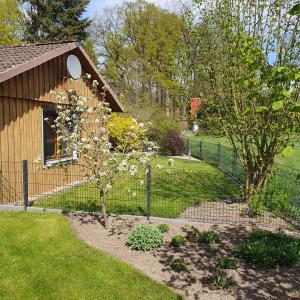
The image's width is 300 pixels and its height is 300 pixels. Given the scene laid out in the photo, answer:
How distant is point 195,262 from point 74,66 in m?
9.19

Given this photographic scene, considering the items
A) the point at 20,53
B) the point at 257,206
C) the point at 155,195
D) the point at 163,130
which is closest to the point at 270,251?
the point at 257,206

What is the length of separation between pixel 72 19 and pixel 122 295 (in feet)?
110

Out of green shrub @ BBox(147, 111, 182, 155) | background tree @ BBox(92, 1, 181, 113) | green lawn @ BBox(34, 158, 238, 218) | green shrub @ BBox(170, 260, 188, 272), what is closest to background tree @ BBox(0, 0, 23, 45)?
background tree @ BBox(92, 1, 181, 113)

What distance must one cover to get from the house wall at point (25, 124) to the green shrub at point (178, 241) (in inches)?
135

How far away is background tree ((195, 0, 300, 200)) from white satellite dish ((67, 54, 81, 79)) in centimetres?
480

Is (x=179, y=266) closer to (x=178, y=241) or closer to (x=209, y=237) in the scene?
(x=178, y=241)

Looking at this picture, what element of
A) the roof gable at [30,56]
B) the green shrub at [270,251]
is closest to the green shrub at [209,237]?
the green shrub at [270,251]

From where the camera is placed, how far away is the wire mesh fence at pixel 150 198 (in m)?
9.02

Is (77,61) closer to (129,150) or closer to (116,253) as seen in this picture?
(129,150)

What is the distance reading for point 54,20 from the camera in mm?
35156

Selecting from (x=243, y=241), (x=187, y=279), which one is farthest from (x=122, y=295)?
(x=243, y=241)

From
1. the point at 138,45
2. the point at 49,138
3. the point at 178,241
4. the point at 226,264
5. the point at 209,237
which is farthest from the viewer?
the point at 138,45

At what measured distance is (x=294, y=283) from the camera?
586cm

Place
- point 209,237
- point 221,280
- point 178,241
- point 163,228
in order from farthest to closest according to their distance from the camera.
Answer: point 163,228 → point 209,237 → point 178,241 → point 221,280
